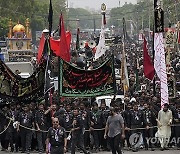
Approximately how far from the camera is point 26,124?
18031 millimetres

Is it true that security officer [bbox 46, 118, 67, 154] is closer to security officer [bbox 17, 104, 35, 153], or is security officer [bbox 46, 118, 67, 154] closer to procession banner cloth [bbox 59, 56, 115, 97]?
security officer [bbox 17, 104, 35, 153]

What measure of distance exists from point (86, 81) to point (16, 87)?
2.08 metres

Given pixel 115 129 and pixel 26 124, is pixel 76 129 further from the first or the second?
pixel 26 124

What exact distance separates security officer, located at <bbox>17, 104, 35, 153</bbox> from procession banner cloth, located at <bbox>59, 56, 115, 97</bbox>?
1.12m

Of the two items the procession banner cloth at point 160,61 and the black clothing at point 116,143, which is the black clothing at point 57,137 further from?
the procession banner cloth at point 160,61

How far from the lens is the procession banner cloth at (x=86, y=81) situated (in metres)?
18.2

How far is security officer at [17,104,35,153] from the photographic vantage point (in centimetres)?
1798

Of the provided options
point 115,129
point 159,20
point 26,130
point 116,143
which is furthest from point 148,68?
point 116,143

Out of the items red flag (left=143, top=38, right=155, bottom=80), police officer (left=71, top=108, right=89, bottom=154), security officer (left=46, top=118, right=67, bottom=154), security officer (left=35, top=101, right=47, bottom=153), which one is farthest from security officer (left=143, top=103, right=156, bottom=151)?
security officer (left=46, top=118, right=67, bottom=154)

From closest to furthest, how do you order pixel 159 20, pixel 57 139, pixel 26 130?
pixel 57 139, pixel 26 130, pixel 159 20

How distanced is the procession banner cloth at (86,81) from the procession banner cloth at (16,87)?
85 cm

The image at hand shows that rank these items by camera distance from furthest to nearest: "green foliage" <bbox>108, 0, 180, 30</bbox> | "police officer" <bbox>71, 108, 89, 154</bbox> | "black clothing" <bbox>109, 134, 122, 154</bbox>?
"green foliage" <bbox>108, 0, 180, 30</bbox> < "police officer" <bbox>71, 108, 89, 154</bbox> < "black clothing" <bbox>109, 134, 122, 154</bbox>

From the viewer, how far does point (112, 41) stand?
42906 mm

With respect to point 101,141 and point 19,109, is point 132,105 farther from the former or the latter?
point 19,109
